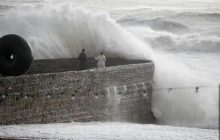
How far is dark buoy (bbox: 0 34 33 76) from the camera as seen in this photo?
1323cm

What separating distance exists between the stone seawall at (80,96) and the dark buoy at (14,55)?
1.03 meters

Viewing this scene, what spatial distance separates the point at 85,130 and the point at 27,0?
115 feet

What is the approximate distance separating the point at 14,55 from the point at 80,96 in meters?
2.17

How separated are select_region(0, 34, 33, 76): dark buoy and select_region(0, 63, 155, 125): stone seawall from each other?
3.37 ft

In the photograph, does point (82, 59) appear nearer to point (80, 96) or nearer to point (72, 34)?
point (80, 96)

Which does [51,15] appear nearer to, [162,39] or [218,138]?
[218,138]

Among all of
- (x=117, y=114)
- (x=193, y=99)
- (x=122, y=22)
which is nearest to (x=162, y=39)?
(x=122, y=22)

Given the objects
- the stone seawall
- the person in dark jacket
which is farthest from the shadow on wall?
the stone seawall

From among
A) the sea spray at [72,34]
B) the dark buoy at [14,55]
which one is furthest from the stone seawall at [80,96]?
the sea spray at [72,34]

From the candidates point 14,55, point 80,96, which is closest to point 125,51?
point 80,96

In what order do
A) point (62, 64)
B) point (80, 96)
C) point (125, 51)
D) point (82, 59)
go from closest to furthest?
point (80, 96), point (82, 59), point (62, 64), point (125, 51)

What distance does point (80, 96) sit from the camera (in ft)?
45.0

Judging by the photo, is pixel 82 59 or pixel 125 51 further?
pixel 125 51

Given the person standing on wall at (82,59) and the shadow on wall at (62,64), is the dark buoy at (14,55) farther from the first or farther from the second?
the person standing on wall at (82,59)
